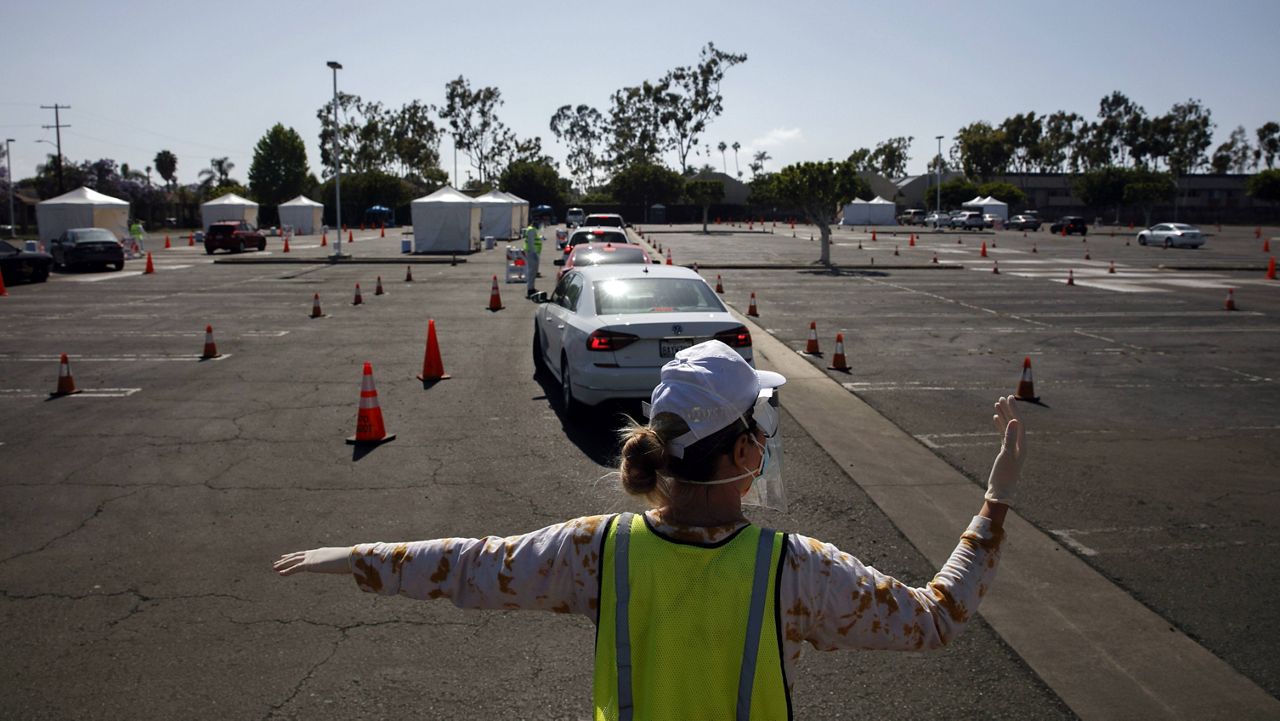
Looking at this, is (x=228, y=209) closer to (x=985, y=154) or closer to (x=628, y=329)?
(x=628, y=329)

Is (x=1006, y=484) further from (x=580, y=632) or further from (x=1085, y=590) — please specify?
(x=1085, y=590)

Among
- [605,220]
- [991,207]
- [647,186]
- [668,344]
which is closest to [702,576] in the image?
[668,344]

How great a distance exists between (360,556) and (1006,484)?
155cm

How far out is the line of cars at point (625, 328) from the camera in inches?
380

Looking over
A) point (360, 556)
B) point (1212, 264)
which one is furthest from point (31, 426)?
point (1212, 264)

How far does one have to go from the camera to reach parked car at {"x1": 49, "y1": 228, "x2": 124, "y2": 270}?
33.5m

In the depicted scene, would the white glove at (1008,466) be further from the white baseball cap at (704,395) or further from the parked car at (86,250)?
the parked car at (86,250)

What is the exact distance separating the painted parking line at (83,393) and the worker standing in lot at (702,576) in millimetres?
10827

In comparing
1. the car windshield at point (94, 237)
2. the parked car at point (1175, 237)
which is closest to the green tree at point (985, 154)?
the parked car at point (1175, 237)

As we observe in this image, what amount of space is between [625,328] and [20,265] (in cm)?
2612

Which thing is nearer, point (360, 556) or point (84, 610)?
point (360, 556)

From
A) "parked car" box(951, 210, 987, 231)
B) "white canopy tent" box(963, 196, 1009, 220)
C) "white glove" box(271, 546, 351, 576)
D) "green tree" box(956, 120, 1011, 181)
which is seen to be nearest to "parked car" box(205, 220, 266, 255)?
"white glove" box(271, 546, 351, 576)

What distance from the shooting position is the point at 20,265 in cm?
2847

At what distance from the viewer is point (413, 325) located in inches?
720
